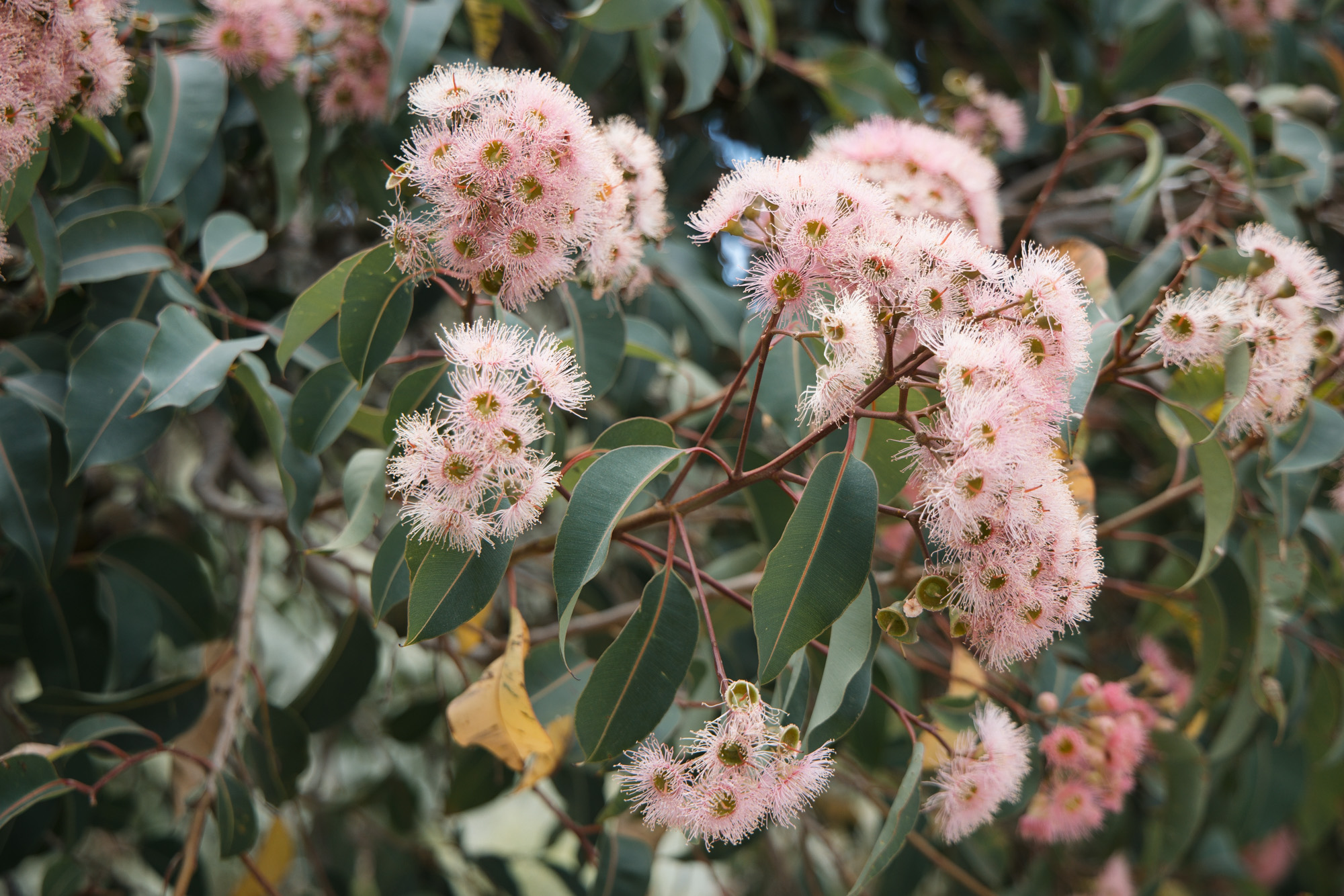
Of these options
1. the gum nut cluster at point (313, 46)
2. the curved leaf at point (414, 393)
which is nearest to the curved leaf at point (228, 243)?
the gum nut cluster at point (313, 46)

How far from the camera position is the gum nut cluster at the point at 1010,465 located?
29.4 inches

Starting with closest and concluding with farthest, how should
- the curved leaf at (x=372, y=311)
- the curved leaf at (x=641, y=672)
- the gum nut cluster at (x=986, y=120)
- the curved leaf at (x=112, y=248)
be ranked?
the curved leaf at (x=641, y=672) < the curved leaf at (x=372, y=311) < the curved leaf at (x=112, y=248) < the gum nut cluster at (x=986, y=120)

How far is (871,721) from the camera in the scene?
138cm

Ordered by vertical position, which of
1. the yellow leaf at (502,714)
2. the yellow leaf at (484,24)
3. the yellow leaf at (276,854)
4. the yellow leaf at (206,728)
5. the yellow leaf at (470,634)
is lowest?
the yellow leaf at (276,854)

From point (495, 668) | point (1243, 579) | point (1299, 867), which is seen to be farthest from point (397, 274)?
point (1299, 867)

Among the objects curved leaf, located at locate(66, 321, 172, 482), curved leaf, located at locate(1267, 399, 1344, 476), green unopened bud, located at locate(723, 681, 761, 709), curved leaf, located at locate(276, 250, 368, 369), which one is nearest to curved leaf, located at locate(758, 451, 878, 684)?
green unopened bud, located at locate(723, 681, 761, 709)

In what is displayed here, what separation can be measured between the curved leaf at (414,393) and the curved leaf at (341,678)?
0.58 meters

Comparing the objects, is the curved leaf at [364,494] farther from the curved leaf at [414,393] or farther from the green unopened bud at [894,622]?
the green unopened bud at [894,622]

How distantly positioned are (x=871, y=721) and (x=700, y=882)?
10.2 feet

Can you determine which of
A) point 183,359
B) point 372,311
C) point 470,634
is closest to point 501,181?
Result: point 372,311

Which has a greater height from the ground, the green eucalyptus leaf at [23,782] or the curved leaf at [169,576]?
the green eucalyptus leaf at [23,782]

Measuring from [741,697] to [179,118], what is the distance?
1.17m

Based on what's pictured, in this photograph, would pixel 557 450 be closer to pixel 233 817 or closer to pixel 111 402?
pixel 111 402

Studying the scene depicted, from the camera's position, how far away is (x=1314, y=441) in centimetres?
118
